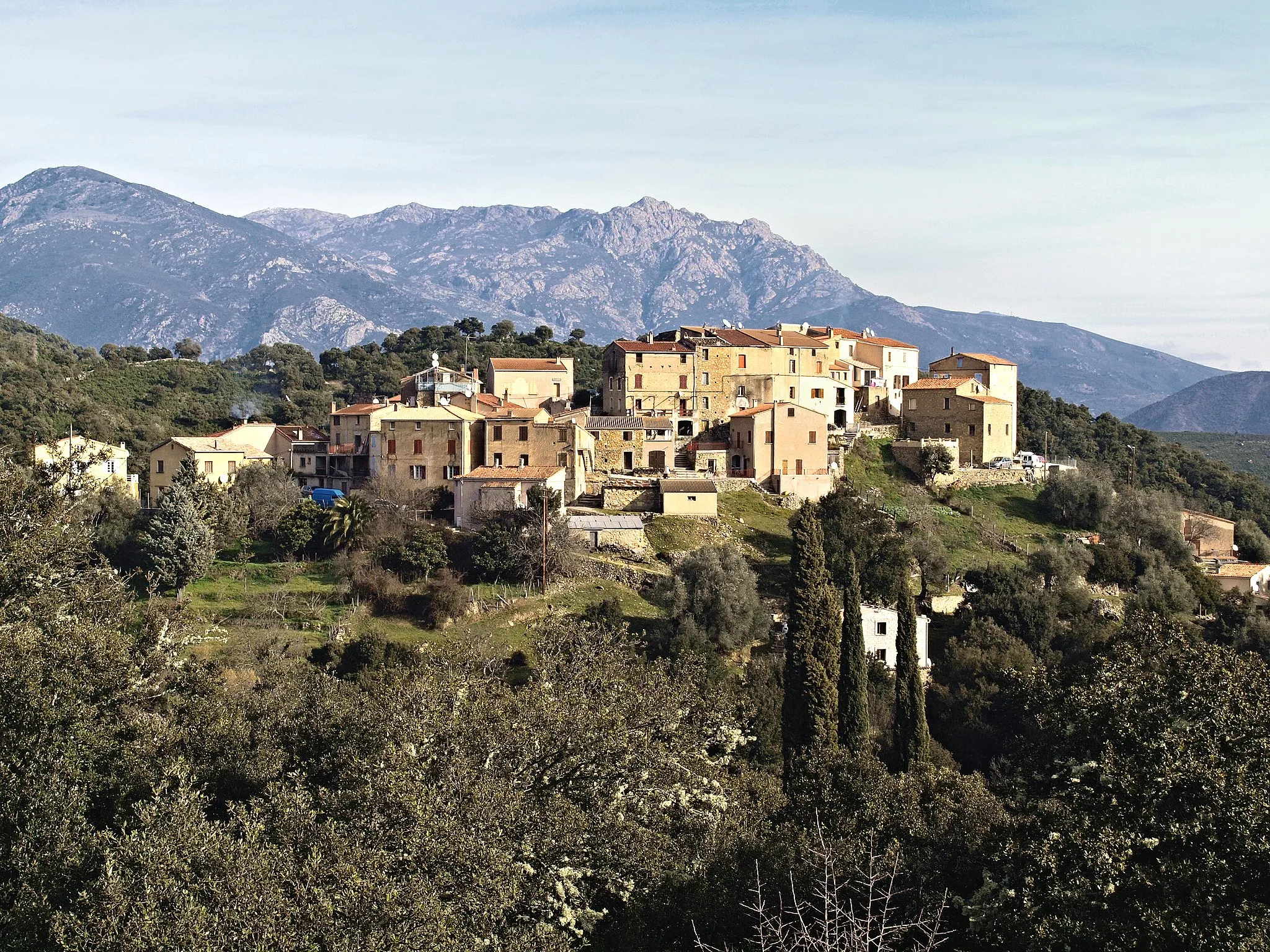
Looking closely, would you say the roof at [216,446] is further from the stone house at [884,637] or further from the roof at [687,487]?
the stone house at [884,637]

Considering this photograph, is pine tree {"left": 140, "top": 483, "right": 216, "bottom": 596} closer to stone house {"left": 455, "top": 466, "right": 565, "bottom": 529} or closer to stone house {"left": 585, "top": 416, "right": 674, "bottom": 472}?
stone house {"left": 455, "top": 466, "right": 565, "bottom": 529}

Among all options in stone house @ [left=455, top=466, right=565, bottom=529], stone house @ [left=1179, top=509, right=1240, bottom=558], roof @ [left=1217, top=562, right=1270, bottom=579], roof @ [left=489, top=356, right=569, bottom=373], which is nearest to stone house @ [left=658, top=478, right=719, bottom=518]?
stone house @ [left=455, top=466, right=565, bottom=529]

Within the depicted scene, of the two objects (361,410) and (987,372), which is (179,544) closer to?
(361,410)

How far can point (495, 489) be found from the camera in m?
45.9

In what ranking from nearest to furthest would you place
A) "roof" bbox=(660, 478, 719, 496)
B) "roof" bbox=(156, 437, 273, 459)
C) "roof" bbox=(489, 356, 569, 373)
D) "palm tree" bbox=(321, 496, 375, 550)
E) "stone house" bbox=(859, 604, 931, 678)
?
"stone house" bbox=(859, 604, 931, 678)
"palm tree" bbox=(321, 496, 375, 550)
"roof" bbox=(660, 478, 719, 496)
"roof" bbox=(156, 437, 273, 459)
"roof" bbox=(489, 356, 569, 373)

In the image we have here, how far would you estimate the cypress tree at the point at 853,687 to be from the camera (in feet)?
Result: 123

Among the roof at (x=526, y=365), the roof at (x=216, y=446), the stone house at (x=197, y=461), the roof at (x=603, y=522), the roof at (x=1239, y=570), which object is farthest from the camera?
the roof at (x=526, y=365)

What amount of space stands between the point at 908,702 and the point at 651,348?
24.5 meters

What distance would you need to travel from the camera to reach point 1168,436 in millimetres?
170000

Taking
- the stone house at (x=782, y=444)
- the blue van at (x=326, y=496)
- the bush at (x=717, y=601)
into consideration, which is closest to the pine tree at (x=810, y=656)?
the bush at (x=717, y=601)

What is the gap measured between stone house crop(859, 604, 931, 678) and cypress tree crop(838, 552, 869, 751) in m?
4.06

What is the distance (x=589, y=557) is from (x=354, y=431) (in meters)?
14.6

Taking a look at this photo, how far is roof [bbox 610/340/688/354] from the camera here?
58.2m

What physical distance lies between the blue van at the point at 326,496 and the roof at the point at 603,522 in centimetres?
897
